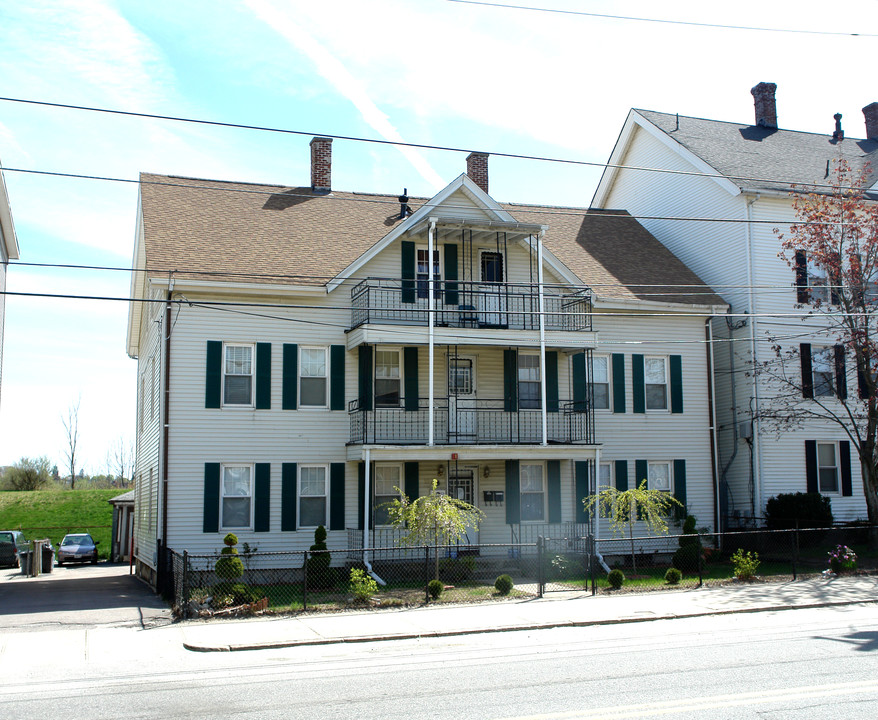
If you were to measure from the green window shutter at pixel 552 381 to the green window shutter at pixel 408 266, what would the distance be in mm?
4063

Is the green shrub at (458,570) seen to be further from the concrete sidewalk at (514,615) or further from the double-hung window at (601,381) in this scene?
the double-hung window at (601,381)

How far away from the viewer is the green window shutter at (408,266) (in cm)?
2275

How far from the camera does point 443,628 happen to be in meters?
13.9

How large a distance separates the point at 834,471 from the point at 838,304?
193 inches

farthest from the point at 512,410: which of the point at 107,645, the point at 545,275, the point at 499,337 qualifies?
the point at 107,645

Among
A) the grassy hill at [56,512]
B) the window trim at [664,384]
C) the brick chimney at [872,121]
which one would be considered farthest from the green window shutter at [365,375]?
the grassy hill at [56,512]

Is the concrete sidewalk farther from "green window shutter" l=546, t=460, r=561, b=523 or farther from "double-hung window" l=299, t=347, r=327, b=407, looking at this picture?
"double-hung window" l=299, t=347, r=327, b=407

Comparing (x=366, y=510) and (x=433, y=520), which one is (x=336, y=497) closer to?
(x=366, y=510)

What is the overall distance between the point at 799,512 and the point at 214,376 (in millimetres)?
15535

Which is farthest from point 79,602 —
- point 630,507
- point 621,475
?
point 621,475

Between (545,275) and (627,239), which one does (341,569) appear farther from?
(627,239)

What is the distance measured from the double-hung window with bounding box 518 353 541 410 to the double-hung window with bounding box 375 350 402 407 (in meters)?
3.33

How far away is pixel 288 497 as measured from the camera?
2105 centimetres

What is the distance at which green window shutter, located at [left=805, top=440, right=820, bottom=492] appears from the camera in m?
25.1
